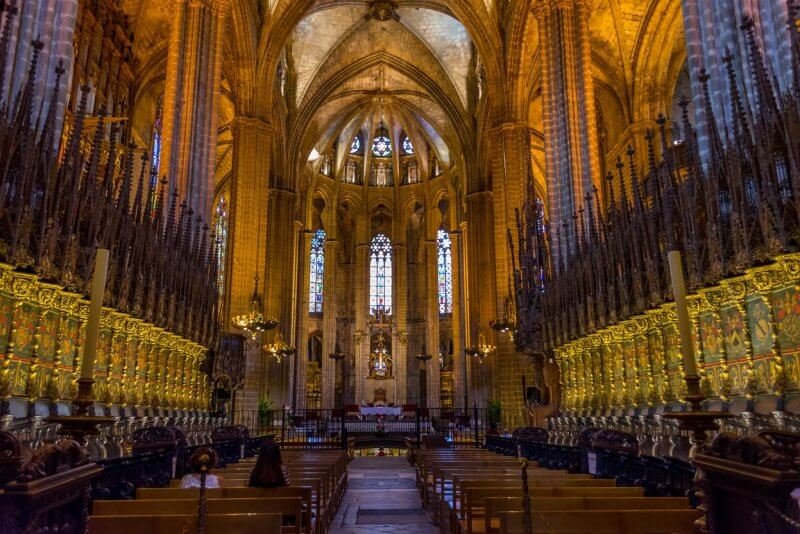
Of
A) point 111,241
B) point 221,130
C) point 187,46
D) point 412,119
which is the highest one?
point 412,119

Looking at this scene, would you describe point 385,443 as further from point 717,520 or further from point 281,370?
point 717,520

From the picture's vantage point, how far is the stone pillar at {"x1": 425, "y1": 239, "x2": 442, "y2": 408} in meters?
35.4

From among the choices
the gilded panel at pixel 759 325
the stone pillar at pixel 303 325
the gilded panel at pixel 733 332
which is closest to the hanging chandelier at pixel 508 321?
the gilded panel at pixel 733 332

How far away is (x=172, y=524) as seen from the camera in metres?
3.22

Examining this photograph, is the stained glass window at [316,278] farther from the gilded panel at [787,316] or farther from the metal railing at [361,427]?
the gilded panel at [787,316]

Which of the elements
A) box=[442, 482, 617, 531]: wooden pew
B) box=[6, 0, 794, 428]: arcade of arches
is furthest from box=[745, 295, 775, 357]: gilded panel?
box=[442, 482, 617, 531]: wooden pew

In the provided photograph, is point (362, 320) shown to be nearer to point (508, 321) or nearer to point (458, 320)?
point (458, 320)

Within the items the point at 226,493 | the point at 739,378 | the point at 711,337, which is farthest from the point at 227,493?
the point at 711,337

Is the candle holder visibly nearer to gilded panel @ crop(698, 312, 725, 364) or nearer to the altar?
gilded panel @ crop(698, 312, 725, 364)

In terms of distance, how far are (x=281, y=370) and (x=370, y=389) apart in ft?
37.1

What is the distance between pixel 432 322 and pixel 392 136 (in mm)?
11764

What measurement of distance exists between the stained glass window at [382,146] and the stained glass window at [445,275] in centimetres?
638

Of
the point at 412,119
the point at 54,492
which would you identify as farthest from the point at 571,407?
the point at 412,119

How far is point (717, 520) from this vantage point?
2.64 m
